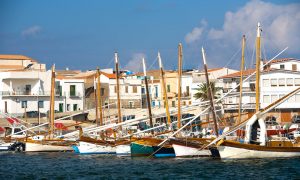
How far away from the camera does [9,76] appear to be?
105312 mm

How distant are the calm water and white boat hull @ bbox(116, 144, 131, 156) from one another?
297 centimetres

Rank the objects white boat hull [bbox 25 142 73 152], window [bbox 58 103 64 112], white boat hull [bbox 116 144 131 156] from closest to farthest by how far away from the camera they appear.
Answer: white boat hull [bbox 116 144 131 156] < white boat hull [bbox 25 142 73 152] < window [bbox 58 103 64 112]

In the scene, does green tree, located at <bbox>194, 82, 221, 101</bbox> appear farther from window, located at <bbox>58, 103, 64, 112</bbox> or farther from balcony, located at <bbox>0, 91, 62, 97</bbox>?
balcony, located at <bbox>0, 91, 62, 97</bbox>

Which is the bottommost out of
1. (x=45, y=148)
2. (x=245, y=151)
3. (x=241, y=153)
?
(x=45, y=148)

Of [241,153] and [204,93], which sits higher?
[204,93]

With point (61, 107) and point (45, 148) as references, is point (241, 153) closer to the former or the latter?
point (45, 148)

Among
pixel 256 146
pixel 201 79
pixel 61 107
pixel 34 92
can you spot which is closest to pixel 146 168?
pixel 256 146

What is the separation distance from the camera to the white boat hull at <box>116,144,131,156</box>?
67438 mm

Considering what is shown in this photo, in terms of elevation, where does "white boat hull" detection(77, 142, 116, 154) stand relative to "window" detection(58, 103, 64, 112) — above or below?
below

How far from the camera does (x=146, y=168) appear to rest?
178ft

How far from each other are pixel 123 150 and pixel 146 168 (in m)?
13.5

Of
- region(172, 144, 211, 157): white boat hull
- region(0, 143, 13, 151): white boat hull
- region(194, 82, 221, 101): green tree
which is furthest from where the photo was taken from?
region(194, 82, 221, 101): green tree

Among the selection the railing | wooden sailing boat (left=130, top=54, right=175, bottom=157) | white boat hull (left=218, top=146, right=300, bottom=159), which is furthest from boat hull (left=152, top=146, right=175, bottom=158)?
the railing

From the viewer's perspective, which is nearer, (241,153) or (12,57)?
(241,153)
